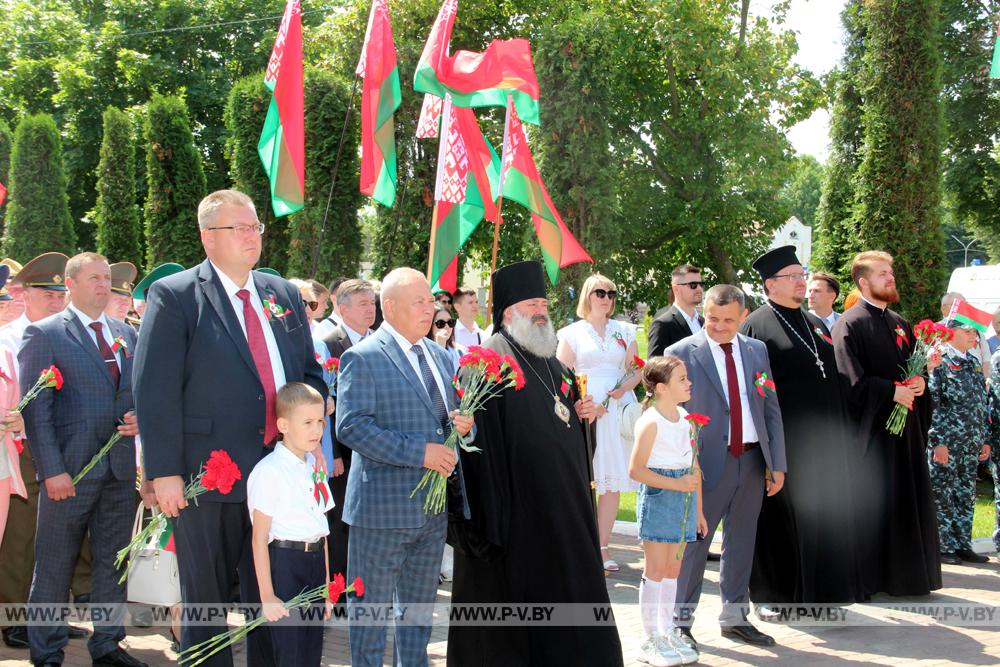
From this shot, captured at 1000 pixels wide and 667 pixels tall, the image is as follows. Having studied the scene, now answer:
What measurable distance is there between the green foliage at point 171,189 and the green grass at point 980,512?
1097 cm

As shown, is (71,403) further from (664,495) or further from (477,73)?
(477,73)

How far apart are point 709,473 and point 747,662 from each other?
1.18 meters

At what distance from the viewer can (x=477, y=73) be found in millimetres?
9398

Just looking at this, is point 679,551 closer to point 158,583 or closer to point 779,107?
point 158,583

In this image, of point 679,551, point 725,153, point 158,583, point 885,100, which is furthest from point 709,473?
point 725,153

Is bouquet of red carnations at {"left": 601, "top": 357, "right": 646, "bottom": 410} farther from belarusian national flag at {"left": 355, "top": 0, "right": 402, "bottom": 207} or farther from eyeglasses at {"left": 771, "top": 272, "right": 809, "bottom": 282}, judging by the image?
belarusian national flag at {"left": 355, "top": 0, "right": 402, "bottom": 207}

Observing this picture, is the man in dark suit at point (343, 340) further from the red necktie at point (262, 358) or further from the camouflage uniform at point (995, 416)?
the camouflage uniform at point (995, 416)

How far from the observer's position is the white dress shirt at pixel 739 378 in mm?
6547

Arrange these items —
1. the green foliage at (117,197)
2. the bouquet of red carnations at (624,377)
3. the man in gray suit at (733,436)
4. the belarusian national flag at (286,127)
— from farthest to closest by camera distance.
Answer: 1. the green foliage at (117,197)
2. the bouquet of red carnations at (624,377)
3. the belarusian national flag at (286,127)
4. the man in gray suit at (733,436)

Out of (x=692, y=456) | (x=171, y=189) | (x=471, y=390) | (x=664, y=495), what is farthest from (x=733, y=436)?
(x=171, y=189)

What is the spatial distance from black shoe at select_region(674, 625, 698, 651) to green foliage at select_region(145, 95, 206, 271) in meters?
15.3

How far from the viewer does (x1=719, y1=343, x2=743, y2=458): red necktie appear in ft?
21.3

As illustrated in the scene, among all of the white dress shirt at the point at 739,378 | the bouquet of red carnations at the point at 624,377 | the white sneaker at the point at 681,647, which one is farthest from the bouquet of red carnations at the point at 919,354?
the white sneaker at the point at 681,647

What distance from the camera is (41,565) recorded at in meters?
5.69
